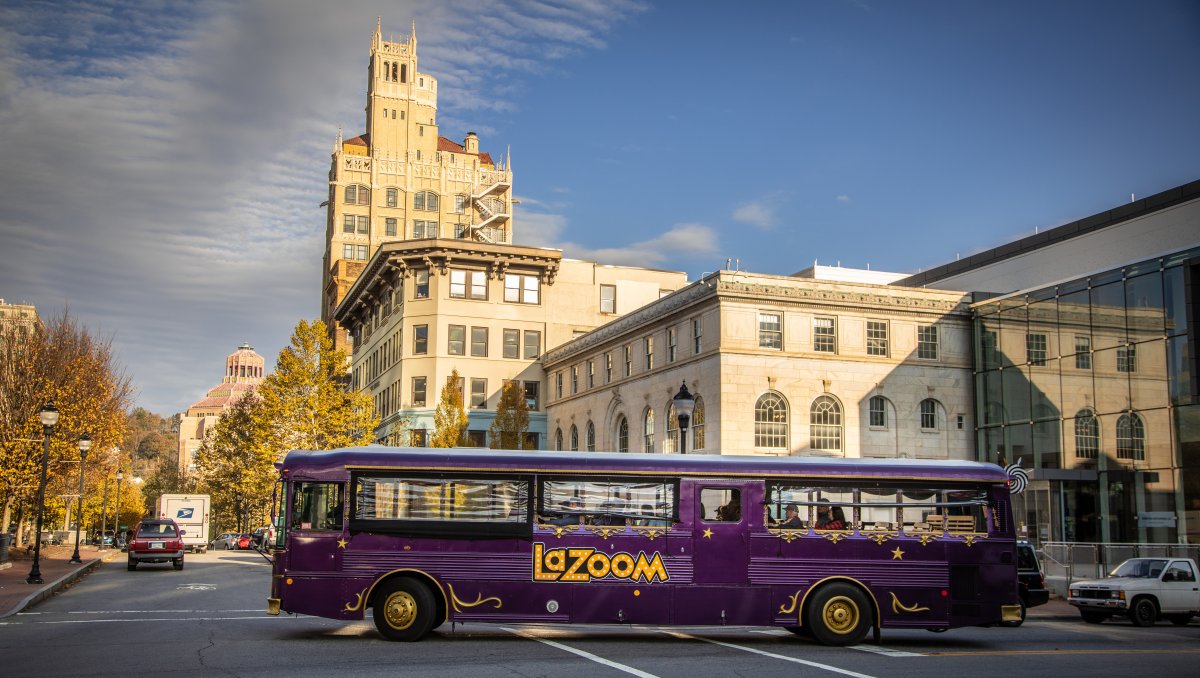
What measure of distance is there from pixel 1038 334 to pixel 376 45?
98246 mm

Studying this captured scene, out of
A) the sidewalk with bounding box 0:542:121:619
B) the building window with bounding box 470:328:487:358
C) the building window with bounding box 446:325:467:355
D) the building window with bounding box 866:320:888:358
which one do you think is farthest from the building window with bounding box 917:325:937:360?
the sidewalk with bounding box 0:542:121:619

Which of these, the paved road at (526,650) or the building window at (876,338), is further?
the building window at (876,338)

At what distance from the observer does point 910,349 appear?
2082 inches

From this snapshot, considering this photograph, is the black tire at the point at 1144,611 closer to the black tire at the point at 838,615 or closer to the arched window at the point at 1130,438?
the black tire at the point at 838,615

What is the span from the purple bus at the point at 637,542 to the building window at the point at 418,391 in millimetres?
52481

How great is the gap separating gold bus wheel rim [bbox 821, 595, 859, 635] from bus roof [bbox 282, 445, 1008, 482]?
7.10ft

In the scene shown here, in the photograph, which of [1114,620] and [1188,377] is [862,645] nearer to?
[1114,620]

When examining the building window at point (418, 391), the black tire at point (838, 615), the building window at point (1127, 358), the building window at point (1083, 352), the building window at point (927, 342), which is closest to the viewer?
the black tire at point (838, 615)

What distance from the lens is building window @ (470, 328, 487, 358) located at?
2867 inches

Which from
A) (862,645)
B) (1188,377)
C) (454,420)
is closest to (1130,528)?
(1188,377)

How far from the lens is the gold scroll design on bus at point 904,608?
1964cm

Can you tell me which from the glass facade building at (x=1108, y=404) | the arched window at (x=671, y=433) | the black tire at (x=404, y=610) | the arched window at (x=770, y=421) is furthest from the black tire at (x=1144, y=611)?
the arched window at (x=671, y=433)

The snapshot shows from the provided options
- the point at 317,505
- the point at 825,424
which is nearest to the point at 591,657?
the point at 317,505

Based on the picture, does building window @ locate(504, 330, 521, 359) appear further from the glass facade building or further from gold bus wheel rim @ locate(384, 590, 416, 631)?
gold bus wheel rim @ locate(384, 590, 416, 631)
